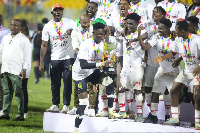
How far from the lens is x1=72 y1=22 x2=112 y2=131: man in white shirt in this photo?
10.8 m

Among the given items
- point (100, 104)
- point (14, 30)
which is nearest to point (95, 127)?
point (100, 104)

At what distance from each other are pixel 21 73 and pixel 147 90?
326 cm

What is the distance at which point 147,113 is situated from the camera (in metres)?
12.3

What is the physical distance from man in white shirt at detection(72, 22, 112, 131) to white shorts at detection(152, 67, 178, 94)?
108cm

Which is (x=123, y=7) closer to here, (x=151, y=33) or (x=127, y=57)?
(x=151, y=33)

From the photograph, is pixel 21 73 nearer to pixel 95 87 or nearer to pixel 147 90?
pixel 95 87

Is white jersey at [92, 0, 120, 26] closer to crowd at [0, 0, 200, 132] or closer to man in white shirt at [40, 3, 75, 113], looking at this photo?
crowd at [0, 0, 200, 132]

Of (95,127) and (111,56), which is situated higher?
(111,56)

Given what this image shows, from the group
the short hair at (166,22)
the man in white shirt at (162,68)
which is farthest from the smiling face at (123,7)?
the short hair at (166,22)

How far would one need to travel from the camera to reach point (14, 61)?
13.1 m

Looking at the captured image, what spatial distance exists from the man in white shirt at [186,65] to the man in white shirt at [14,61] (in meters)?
3.81

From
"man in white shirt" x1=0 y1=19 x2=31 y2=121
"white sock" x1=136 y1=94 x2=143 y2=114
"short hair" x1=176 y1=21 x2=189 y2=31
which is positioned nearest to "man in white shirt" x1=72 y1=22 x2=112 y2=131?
"white sock" x1=136 y1=94 x2=143 y2=114

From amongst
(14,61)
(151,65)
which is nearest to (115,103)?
(151,65)

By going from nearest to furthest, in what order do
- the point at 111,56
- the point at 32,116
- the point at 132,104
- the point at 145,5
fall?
1. the point at 111,56
2. the point at 132,104
3. the point at 145,5
4. the point at 32,116
